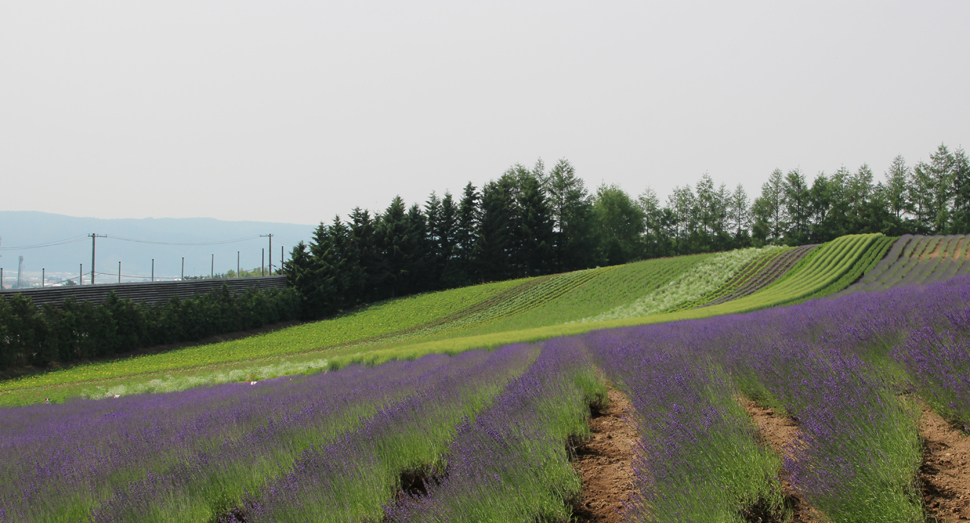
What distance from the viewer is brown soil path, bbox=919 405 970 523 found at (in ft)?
6.92

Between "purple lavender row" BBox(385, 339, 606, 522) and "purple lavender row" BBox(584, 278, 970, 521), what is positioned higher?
"purple lavender row" BBox(584, 278, 970, 521)

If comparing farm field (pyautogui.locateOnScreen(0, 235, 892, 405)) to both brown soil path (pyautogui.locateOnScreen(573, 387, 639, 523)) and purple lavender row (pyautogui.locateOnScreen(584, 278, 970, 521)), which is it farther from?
purple lavender row (pyautogui.locateOnScreen(584, 278, 970, 521))

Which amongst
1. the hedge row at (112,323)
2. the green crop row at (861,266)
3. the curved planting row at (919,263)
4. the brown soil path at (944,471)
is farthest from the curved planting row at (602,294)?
the brown soil path at (944,471)

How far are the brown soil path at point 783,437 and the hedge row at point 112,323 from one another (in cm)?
3062

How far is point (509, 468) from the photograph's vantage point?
264 cm

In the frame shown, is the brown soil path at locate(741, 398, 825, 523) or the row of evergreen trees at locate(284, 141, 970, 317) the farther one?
the row of evergreen trees at locate(284, 141, 970, 317)

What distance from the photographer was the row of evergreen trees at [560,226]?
46156 mm

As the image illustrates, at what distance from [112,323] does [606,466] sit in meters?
31.9

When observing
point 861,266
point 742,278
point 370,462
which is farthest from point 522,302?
point 370,462

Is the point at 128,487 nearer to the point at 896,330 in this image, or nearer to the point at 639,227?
the point at 896,330

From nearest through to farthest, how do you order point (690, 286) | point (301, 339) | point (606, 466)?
point (606, 466)
point (690, 286)
point (301, 339)

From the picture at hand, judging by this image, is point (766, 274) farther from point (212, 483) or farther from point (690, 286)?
point (212, 483)

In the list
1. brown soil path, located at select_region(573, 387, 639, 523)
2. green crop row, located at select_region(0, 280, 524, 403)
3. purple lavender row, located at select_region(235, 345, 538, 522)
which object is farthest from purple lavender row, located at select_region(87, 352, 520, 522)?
green crop row, located at select_region(0, 280, 524, 403)

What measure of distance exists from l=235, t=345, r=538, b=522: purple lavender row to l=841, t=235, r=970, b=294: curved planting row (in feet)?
62.1
